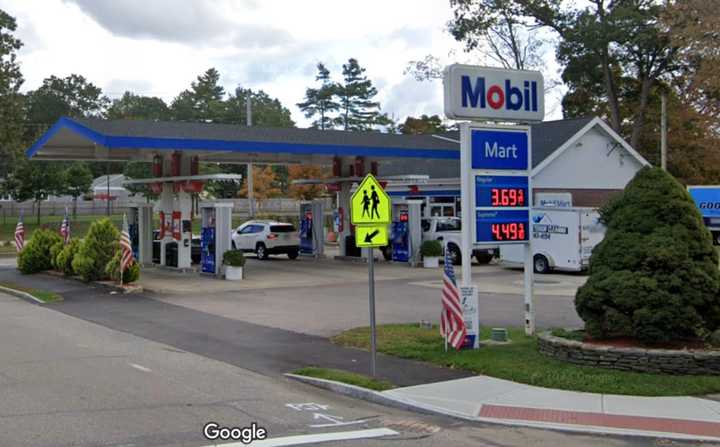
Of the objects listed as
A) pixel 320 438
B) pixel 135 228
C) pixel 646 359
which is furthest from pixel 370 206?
pixel 135 228

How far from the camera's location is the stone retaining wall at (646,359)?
10812 millimetres

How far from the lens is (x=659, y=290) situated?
1120cm

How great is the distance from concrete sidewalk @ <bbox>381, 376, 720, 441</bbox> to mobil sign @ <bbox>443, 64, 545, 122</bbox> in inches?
190

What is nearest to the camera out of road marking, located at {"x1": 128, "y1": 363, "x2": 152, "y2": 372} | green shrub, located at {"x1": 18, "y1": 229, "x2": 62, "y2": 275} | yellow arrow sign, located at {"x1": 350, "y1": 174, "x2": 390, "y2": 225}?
yellow arrow sign, located at {"x1": 350, "y1": 174, "x2": 390, "y2": 225}

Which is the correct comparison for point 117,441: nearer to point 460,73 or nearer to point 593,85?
point 460,73

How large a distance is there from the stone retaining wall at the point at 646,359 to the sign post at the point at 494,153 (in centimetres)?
251

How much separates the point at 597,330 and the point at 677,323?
1.14 metres

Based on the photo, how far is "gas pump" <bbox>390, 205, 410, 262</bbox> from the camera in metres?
31.6

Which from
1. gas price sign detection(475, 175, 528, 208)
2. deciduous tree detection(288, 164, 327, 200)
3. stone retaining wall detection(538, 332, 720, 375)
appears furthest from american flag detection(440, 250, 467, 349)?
deciduous tree detection(288, 164, 327, 200)

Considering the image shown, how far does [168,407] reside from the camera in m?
9.32

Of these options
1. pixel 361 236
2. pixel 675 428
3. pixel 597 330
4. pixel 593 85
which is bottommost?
pixel 675 428

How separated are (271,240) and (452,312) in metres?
23.2

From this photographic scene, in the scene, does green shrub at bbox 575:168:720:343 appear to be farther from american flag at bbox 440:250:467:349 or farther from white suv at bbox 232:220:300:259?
white suv at bbox 232:220:300:259

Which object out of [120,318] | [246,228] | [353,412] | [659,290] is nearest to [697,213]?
[659,290]
